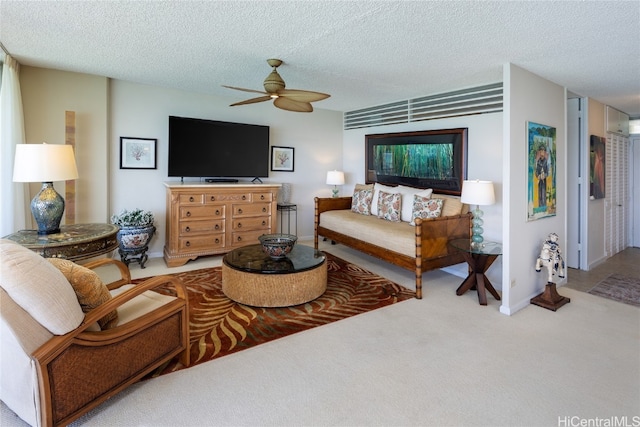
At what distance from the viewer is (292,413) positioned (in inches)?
73.8

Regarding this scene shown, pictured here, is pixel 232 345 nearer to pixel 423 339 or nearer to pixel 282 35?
pixel 423 339

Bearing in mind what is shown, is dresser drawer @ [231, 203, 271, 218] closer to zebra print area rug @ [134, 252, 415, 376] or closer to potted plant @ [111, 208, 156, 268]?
zebra print area rug @ [134, 252, 415, 376]

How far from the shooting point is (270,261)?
346cm

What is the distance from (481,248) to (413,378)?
6.18 feet

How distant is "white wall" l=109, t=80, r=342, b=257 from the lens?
457cm

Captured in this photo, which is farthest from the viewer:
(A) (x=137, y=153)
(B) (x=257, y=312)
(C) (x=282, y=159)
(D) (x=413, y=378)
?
(C) (x=282, y=159)

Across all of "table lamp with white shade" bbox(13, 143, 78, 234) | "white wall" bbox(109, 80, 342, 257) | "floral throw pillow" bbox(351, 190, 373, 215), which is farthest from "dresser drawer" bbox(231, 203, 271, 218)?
"table lamp with white shade" bbox(13, 143, 78, 234)

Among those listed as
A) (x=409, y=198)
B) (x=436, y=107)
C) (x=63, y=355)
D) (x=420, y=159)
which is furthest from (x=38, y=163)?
(x=436, y=107)

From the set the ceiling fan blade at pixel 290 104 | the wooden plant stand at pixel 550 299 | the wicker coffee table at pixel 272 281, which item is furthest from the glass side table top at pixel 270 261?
the wooden plant stand at pixel 550 299

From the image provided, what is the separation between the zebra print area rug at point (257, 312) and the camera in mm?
2617

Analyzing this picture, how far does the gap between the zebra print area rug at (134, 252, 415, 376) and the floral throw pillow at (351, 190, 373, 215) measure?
1.32 m

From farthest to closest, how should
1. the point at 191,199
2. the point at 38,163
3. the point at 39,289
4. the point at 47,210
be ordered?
the point at 191,199 < the point at 47,210 < the point at 38,163 < the point at 39,289

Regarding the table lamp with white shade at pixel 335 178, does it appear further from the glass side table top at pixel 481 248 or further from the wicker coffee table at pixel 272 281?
the wicker coffee table at pixel 272 281

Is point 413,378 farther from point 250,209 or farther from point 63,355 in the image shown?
point 250,209
